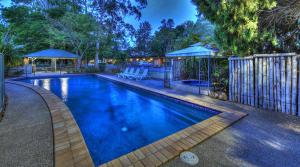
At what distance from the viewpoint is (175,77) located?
995 cm

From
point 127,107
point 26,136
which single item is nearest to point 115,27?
point 127,107

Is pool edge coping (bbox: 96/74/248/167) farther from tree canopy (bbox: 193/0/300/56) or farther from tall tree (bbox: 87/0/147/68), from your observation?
tall tree (bbox: 87/0/147/68)

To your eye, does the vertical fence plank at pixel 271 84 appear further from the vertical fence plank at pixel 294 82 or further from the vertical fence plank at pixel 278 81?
the vertical fence plank at pixel 294 82

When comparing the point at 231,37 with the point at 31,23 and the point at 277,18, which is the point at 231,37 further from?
the point at 31,23

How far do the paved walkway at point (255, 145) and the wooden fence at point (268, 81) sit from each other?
55cm

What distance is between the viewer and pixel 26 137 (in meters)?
2.98

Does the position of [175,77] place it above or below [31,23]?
below

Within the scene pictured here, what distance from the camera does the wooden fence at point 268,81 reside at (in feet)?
12.9

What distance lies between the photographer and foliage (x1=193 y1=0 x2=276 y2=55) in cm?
429

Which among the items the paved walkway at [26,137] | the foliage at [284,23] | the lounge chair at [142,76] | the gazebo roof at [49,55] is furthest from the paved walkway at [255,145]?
the gazebo roof at [49,55]

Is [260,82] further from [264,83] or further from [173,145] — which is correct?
[173,145]

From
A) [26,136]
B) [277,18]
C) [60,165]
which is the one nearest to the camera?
[60,165]

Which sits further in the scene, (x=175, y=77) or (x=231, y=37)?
(x=175, y=77)

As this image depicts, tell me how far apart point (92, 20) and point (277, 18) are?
18.3m
